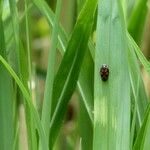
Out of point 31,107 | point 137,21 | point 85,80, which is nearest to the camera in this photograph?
point 31,107

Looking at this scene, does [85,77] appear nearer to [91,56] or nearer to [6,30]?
[91,56]

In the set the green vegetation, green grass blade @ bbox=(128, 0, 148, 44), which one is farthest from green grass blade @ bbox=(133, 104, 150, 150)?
green grass blade @ bbox=(128, 0, 148, 44)

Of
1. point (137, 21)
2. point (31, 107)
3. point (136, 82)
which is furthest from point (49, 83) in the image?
point (137, 21)

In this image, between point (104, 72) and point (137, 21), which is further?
point (137, 21)

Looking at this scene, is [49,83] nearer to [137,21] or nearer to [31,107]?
[31,107]

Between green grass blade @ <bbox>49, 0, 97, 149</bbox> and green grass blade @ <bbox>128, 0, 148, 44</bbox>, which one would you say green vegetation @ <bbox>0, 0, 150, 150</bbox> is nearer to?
green grass blade @ <bbox>49, 0, 97, 149</bbox>

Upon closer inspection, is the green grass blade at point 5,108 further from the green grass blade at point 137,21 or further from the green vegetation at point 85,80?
the green grass blade at point 137,21

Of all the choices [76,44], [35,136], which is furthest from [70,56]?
[35,136]
